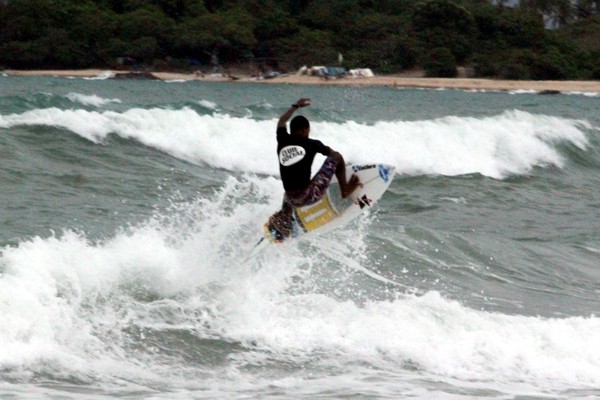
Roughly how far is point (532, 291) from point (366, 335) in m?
3.25

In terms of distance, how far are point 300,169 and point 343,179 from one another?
0.66m

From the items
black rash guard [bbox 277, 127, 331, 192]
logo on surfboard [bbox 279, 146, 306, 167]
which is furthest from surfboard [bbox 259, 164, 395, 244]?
logo on surfboard [bbox 279, 146, 306, 167]

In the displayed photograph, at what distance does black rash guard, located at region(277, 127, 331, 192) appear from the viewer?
32.7ft

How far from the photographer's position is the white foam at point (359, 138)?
1995cm

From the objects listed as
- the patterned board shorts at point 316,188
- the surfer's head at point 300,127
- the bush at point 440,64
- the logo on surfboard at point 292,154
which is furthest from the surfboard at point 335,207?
the bush at point 440,64

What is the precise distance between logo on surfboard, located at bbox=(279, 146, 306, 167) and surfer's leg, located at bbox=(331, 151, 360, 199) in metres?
0.39

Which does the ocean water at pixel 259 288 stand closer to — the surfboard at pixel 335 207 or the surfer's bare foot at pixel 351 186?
the surfboard at pixel 335 207

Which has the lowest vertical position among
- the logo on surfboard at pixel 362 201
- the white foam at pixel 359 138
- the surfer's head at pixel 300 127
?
the white foam at pixel 359 138

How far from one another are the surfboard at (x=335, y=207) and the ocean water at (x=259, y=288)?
431 millimetres

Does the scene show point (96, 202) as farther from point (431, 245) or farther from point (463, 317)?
point (463, 317)

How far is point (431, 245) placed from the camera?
13711 mm

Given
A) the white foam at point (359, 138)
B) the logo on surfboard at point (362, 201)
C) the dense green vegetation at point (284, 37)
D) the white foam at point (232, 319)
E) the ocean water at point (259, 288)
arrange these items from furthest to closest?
the dense green vegetation at point (284, 37), the white foam at point (359, 138), the logo on surfboard at point (362, 201), the white foam at point (232, 319), the ocean water at point (259, 288)

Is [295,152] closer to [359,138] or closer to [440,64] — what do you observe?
[359,138]

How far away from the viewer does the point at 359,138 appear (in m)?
23.9
